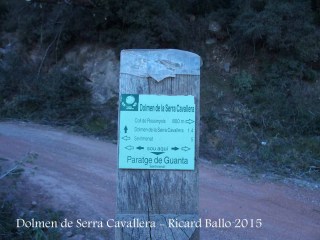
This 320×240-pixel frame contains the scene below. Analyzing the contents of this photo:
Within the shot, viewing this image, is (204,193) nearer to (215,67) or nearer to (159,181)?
(159,181)

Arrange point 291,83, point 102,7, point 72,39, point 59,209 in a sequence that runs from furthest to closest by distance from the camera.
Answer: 1. point 72,39
2. point 102,7
3. point 291,83
4. point 59,209

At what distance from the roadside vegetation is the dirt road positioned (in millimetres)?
1690

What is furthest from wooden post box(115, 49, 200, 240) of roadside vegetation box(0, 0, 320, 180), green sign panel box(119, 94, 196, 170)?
roadside vegetation box(0, 0, 320, 180)

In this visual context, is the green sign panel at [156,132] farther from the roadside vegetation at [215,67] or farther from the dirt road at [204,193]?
the roadside vegetation at [215,67]

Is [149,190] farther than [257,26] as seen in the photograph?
No

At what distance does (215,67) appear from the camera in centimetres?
1408

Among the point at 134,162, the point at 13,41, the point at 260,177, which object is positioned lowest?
the point at 260,177

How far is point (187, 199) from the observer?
243cm

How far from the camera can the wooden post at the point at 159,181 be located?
240 cm

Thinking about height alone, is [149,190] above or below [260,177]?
above

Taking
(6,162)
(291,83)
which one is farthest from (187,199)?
(291,83)

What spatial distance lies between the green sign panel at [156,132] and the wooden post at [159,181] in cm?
3

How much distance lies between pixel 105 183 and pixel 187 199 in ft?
15.2

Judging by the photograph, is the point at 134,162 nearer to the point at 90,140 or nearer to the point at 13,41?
the point at 90,140
